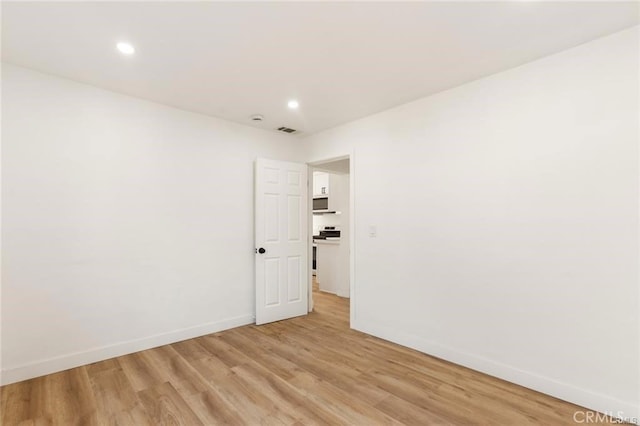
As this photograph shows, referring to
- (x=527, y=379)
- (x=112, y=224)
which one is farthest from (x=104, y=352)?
(x=527, y=379)

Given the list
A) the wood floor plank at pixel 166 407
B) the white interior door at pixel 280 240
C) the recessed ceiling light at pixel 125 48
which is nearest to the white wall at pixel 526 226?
the white interior door at pixel 280 240

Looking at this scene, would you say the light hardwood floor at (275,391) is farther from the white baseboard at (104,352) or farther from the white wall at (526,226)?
the white wall at (526,226)

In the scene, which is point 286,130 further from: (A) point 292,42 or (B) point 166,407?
(B) point 166,407

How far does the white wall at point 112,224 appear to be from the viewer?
2617mm

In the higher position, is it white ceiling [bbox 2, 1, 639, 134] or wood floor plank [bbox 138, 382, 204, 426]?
white ceiling [bbox 2, 1, 639, 134]

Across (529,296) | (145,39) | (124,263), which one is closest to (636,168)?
(529,296)

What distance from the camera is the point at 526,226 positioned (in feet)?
8.25

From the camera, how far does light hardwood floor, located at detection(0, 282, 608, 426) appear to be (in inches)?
81.7

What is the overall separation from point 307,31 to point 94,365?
11.1 ft

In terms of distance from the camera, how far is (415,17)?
2.00 metres

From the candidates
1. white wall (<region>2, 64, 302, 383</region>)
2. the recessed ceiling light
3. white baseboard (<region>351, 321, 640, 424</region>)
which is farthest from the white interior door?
the recessed ceiling light

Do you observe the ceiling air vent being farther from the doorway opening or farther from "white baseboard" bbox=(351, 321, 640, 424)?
"white baseboard" bbox=(351, 321, 640, 424)

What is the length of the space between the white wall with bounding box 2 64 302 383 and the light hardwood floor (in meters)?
0.39

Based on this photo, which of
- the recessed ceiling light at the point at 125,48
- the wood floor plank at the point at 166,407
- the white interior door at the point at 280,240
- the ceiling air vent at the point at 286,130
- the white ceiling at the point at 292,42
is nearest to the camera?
the white ceiling at the point at 292,42
